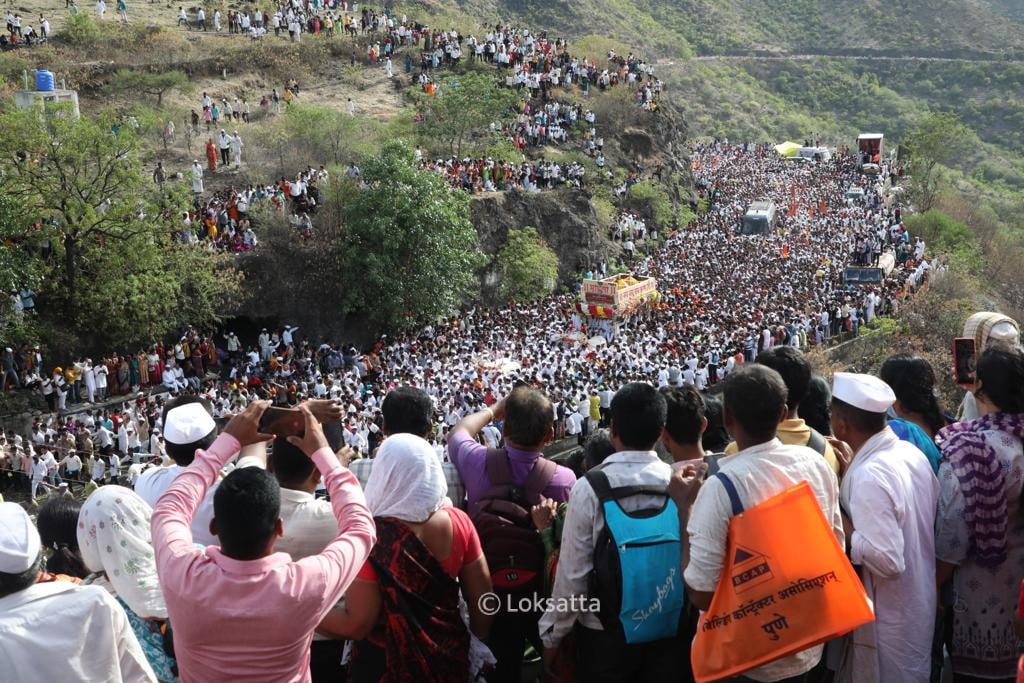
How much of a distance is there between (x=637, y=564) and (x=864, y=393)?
1.12 m

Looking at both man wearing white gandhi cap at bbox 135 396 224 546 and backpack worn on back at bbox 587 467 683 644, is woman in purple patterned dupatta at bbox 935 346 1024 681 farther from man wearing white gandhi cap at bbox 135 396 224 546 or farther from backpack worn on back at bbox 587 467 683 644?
man wearing white gandhi cap at bbox 135 396 224 546

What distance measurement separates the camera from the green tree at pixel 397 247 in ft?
83.5

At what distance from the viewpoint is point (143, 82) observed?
107 feet

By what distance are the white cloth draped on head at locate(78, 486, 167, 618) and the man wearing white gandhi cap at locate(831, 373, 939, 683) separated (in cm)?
253

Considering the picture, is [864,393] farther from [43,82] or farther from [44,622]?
[43,82]

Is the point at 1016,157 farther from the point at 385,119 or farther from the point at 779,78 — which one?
the point at 385,119

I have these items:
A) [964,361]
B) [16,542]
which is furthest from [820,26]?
[16,542]

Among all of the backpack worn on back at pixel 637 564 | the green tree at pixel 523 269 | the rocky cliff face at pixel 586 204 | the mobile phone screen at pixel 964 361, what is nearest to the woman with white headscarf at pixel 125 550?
the backpack worn on back at pixel 637 564

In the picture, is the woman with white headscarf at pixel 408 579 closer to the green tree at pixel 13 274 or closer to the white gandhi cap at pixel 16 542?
the white gandhi cap at pixel 16 542

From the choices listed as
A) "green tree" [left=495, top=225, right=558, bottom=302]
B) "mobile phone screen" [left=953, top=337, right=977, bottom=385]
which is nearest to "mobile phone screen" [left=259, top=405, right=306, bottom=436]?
"mobile phone screen" [left=953, top=337, right=977, bottom=385]

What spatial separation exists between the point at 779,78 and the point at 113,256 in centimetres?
6158

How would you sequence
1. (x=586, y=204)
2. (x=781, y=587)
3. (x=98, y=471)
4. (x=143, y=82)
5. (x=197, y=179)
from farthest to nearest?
1. (x=586, y=204)
2. (x=143, y=82)
3. (x=197, y=179)
4. (x=98, y=471)
5. (x=781, y=587)

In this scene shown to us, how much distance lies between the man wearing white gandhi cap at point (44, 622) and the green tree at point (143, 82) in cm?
3206

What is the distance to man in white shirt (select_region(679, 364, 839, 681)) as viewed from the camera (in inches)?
133
